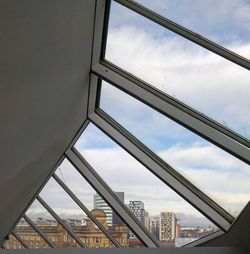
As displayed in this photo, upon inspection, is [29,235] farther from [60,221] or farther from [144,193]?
[144,193]

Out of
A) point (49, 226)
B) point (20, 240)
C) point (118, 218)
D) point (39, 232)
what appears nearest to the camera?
point (118, 218)

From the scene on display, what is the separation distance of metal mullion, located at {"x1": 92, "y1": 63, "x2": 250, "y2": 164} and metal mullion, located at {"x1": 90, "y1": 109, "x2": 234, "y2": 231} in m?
1.12

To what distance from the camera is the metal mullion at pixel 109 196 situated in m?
6.32

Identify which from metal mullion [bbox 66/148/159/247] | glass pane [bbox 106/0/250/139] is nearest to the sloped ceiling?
glass pane [bbox 106/0/250/139]

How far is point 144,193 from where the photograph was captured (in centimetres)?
545

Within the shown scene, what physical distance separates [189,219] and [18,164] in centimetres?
229

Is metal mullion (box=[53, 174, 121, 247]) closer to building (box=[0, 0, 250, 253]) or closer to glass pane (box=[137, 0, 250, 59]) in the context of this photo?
building (box=[0, 0, 250, 253])

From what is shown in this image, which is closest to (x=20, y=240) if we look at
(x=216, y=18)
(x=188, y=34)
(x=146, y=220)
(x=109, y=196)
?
(x=109, y=196)

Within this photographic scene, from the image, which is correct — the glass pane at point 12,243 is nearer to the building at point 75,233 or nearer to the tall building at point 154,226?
the building at point 75,233

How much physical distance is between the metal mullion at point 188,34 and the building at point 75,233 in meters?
4.13

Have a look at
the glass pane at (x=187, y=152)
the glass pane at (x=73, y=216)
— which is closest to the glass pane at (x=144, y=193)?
the glass pane at (x=187, y=152)

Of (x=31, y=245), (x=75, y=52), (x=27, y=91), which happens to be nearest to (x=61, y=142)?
(x=75, y=52)

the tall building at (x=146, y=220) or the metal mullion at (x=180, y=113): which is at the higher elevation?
the metal mullion at (x=180, y=113)

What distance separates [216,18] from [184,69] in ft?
2.06
